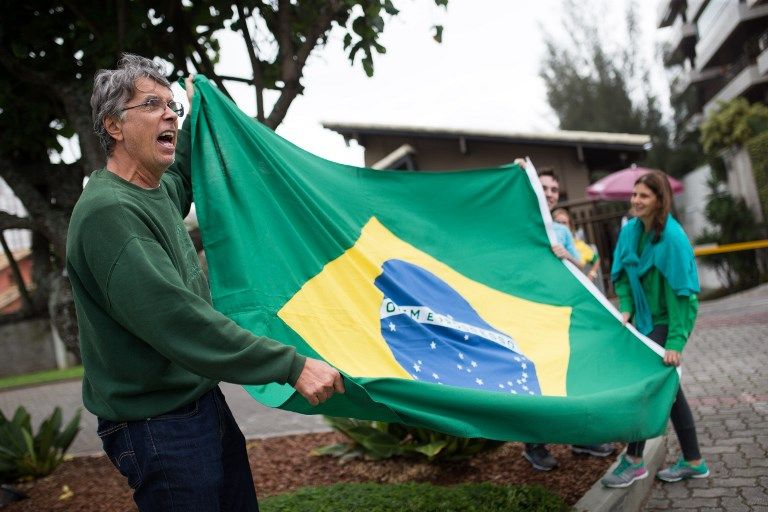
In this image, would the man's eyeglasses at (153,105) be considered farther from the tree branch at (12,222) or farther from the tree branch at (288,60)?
the tree branch at (12,222)

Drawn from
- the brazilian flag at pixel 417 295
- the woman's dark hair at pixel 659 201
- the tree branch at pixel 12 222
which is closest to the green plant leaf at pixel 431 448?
the brazilian flag at pixel 417 295

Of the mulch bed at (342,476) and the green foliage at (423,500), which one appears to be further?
the mulch bed at (342,476)

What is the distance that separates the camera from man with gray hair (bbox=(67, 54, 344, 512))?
2.20 meters

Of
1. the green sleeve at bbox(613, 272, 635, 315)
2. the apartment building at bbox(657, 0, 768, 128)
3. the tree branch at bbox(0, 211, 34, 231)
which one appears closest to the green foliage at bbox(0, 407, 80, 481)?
the tree branch at bbox(0, 211, 34, 231)

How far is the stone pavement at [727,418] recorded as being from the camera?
14.6ft

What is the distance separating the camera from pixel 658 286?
15.0ft

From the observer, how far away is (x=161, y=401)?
2.38 m

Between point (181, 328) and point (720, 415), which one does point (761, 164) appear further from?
point (181, 328)

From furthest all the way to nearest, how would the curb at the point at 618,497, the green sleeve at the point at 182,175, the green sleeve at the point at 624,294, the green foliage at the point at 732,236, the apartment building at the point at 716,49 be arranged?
the apartment building at the point at 716,49 → the green foliage at the point at 732,236 → the green sleeve at the point at 624,294 → the curb at the point at 618,497 → the green sleeve at the point at 182,175

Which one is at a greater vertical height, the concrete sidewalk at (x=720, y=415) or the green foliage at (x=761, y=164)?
the green foliage at (x=761, y=164)

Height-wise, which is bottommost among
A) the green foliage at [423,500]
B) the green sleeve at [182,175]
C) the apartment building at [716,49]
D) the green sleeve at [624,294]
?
the green foliage at [423,500]

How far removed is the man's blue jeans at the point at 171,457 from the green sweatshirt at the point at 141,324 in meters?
0.05

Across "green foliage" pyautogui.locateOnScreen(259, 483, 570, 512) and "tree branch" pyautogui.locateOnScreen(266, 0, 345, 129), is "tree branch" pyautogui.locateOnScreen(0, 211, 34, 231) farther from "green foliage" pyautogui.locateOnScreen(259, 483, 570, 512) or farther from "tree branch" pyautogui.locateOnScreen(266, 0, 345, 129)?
"green foliage" pyautogui.locateOnScreen(259, 483, 570, 512)

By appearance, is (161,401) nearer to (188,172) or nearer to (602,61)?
(188,172)
